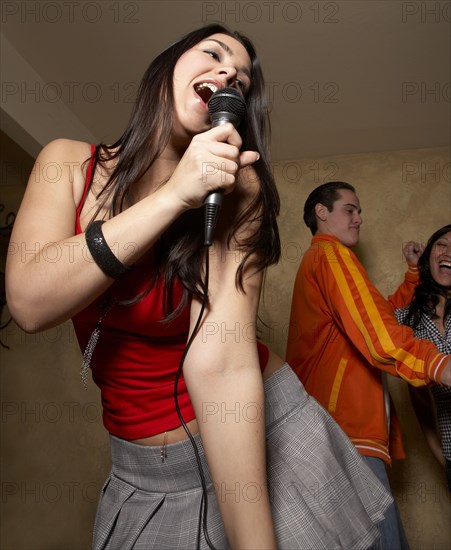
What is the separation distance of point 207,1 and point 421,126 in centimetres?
140

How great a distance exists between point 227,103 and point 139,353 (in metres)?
0.41

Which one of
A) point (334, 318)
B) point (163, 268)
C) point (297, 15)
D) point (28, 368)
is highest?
point (297, 15)

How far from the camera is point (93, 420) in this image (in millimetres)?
3066

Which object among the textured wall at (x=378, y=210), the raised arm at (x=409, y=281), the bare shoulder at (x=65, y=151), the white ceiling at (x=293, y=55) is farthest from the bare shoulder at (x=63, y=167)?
the textured wall at (x=378, y=210)

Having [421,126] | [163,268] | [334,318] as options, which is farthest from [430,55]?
[163,268]

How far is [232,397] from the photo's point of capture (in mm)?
773

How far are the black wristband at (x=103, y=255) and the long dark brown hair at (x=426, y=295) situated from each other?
1.77 meters

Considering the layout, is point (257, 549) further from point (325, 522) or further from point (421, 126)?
point (421, 126)

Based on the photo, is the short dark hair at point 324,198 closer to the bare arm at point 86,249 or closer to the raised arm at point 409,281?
the raised arm at point 409,281

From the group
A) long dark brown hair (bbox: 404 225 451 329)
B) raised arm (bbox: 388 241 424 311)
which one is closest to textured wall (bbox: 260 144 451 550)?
raised arm (bbox: 388 241 424 311)

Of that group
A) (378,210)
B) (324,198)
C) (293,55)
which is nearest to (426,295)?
(324,198)

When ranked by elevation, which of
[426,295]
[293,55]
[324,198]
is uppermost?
[293,55]

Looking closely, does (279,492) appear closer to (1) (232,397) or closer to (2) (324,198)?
(1) (232,397)

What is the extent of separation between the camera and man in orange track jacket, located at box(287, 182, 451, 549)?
5.13ft
